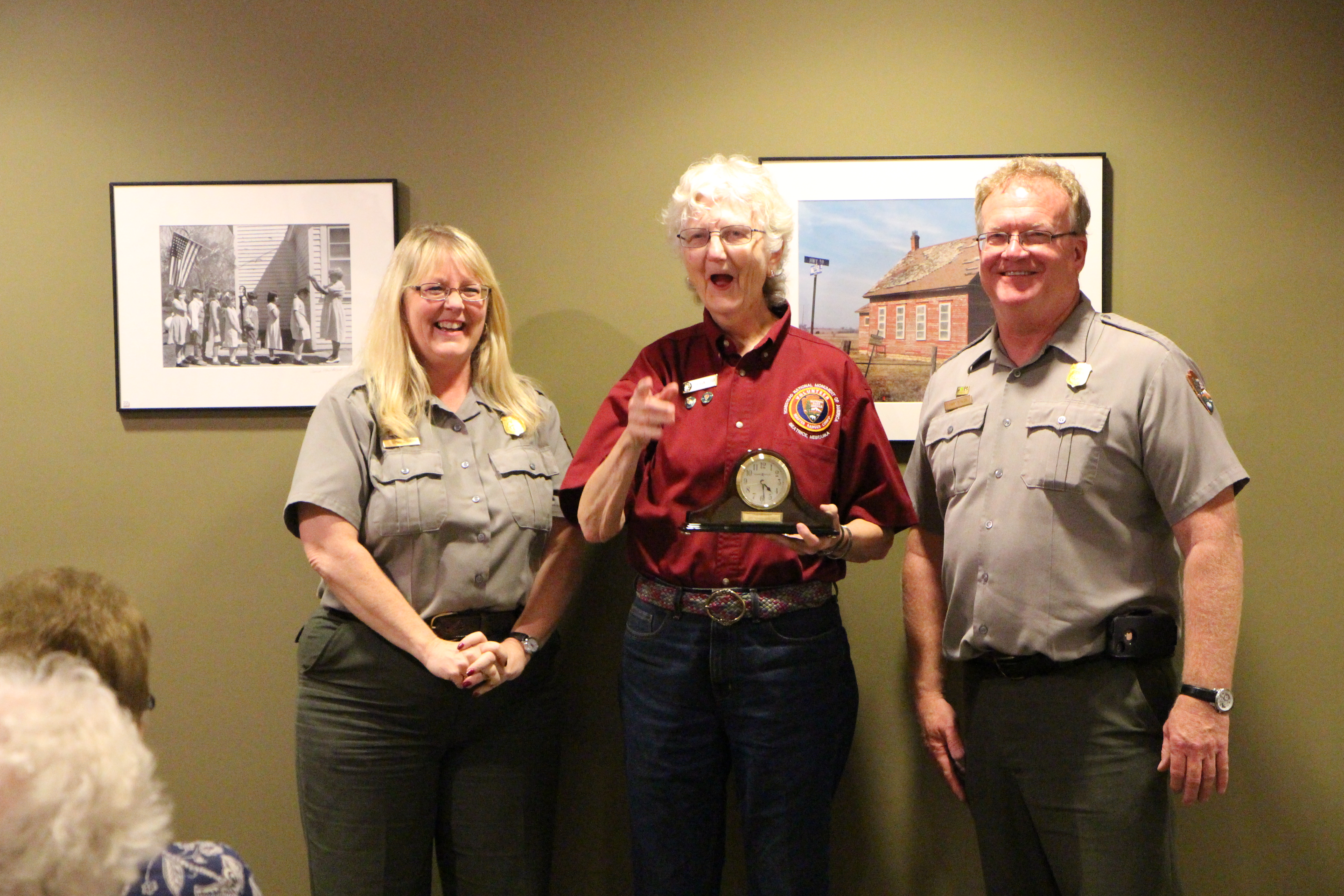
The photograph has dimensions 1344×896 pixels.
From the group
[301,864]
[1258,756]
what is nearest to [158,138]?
[301,864]

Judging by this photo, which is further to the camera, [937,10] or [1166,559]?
[937,10]

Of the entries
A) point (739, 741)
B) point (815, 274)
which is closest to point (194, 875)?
point (739, 741)

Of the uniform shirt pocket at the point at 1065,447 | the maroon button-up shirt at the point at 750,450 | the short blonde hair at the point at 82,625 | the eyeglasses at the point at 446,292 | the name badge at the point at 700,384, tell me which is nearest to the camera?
the short blonde hair at the point at 82,625

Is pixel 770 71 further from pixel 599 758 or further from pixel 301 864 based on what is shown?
pixel 301 864

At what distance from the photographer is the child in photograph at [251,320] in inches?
108

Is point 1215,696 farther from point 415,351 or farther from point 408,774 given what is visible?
point 415,351

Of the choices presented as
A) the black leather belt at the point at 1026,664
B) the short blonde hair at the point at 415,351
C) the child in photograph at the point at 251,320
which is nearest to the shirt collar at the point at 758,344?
the short blonde hair at the point at 415,351

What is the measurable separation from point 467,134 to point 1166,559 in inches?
81.5

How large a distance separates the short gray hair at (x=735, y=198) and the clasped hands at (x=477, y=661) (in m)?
1.01

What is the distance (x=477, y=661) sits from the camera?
215 centimetres

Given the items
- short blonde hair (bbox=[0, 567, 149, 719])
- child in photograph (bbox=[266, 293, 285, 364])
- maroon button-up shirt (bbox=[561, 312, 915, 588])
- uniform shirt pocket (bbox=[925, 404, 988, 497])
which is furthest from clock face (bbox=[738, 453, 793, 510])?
child in photograph (bbox=[266, 293, 285, 364])

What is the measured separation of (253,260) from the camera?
275cm

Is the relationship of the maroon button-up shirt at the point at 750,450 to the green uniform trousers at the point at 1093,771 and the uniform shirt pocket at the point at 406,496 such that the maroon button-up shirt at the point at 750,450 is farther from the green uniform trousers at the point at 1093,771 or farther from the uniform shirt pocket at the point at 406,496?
the green uniform trousers at the point at 1093,771

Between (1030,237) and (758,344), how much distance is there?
62 cm
